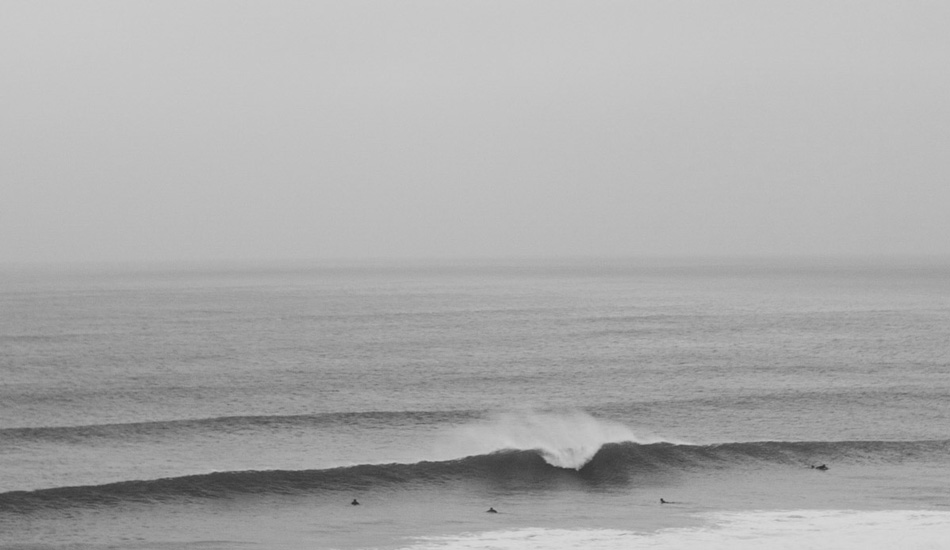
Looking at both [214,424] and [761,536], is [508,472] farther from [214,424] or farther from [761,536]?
[214,424]

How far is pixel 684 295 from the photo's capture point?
14700 centimetres

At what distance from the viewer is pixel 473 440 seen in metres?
40.3

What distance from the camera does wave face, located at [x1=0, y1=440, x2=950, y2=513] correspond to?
31484 millimetres

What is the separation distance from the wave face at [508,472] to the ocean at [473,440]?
104 millimetres

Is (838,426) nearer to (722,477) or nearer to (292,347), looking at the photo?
(722,477)

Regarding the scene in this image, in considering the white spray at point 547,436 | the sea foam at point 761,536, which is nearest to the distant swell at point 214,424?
the white spray at point 547,436

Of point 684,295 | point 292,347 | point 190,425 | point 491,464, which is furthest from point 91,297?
point 491,464

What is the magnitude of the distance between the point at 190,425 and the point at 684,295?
11447cm

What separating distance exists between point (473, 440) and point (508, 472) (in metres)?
4.66

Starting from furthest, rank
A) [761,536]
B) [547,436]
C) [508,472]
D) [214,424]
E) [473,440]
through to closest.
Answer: [214,424], [547,436], [473,440], [508,472], [761,536]

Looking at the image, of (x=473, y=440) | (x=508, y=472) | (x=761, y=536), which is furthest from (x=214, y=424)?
(x=761, y=536)

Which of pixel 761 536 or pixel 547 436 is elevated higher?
pixel 761 536

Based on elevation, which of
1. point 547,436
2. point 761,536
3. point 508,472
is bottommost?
point 508,472

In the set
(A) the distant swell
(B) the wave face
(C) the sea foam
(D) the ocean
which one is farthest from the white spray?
(C) the sea foam
